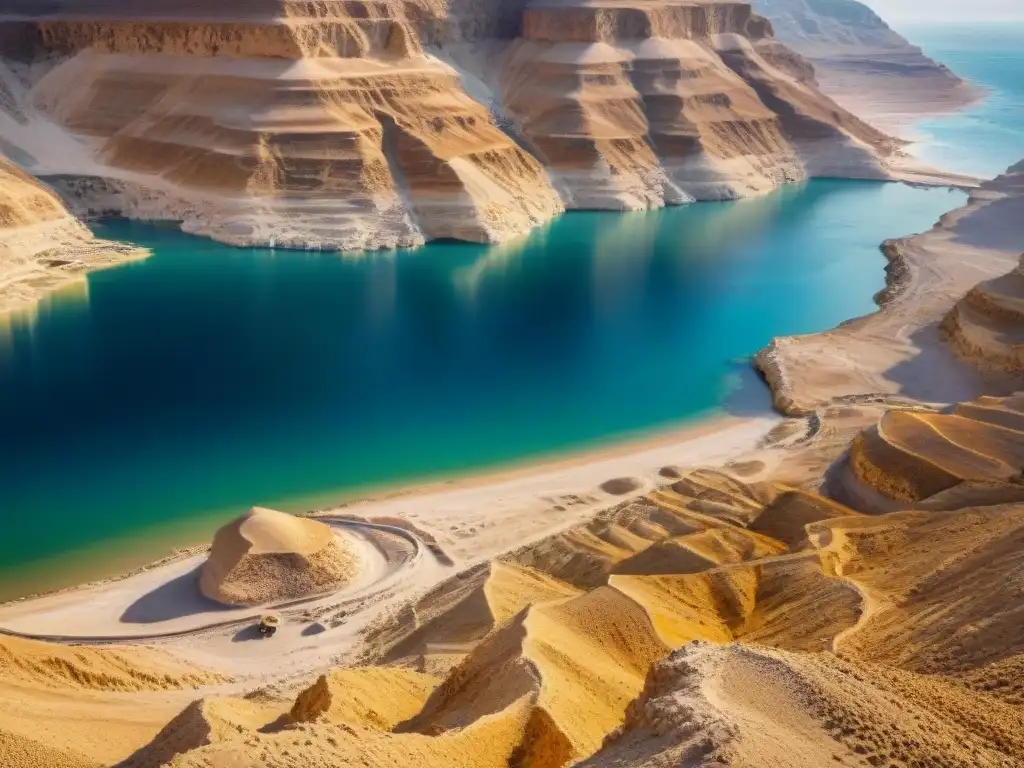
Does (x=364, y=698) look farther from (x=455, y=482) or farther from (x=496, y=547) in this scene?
(x=455, y=482)

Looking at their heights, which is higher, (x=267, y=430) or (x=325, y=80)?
(x=325, y=80)

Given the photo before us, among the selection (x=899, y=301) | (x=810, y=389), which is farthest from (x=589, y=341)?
(x=899, y=301)

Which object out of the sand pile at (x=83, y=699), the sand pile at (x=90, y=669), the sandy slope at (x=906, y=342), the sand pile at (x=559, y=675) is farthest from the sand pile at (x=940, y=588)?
the sandy slope at (x=906, y=342)

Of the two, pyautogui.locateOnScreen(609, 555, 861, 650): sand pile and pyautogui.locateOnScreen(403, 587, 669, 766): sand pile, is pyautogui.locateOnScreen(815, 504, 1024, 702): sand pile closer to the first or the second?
pyautogui.locateOnScreen(609, 555, 861, 650): sand pile

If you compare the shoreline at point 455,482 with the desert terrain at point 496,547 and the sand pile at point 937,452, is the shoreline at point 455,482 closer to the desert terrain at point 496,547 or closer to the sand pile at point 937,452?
the desert terrain at point 496,547

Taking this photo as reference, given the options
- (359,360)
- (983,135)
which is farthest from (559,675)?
(983,135)

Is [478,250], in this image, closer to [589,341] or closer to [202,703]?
[589,341]
